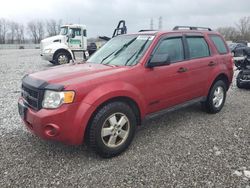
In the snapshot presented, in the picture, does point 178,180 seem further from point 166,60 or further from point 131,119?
point 166,60

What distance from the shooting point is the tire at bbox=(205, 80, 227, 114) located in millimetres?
5184

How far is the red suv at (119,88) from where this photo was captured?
122 inches

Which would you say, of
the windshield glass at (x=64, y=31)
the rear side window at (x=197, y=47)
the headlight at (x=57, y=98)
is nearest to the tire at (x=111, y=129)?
the headlight at (x=57, y=98)

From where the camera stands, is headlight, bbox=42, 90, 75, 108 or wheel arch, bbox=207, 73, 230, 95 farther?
wheel arch, bbox=207, 73, 230, 95

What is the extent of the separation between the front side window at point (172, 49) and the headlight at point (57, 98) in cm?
171

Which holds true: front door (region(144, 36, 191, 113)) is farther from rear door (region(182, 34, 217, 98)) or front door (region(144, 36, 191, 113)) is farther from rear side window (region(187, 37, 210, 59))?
rear side window (region(187, 37, 210, 59))

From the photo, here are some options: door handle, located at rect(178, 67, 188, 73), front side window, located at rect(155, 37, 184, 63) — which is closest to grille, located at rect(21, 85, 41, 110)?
front side window, located at rect(155, 37, 184, 63)

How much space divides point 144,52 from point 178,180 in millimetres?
1943

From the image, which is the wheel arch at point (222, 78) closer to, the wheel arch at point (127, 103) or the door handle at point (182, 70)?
the door handle at point (182, 70)

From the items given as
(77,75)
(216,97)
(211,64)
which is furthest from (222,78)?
(77,75)

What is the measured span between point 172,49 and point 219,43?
1707 millimetres

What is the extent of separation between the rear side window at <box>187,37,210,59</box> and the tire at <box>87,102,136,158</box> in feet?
6.26

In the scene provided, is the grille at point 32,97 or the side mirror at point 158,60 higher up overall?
the side mirror at point 158,60

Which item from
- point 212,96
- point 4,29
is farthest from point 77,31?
point 4,29
